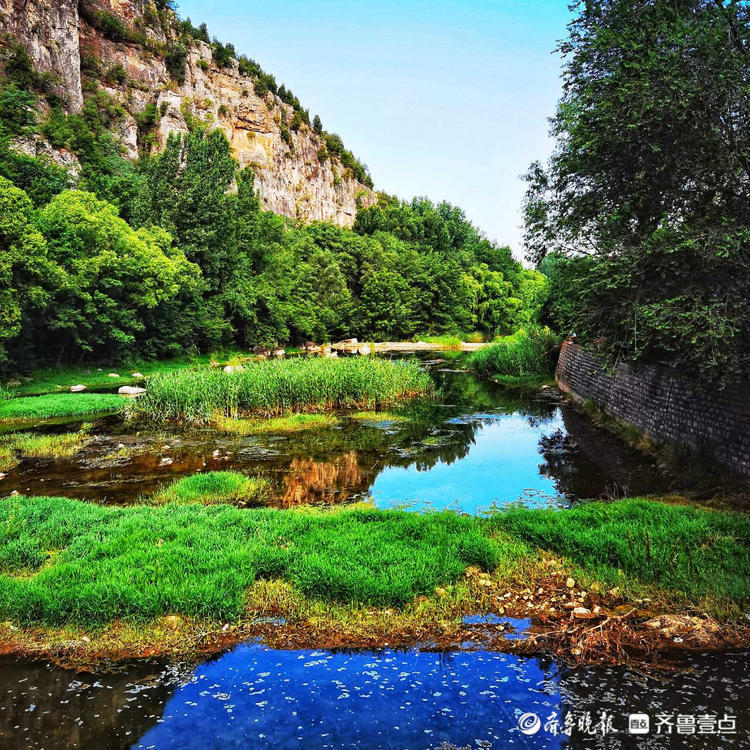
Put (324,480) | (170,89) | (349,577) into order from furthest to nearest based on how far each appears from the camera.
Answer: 1. (170,89)
2. (324,480)
3. (349,577)

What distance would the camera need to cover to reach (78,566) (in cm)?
695

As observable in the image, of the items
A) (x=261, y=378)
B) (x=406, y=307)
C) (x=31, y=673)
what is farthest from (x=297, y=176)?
(x=31, y=673)

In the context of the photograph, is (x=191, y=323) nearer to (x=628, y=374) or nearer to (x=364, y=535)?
(x=628, y=374)

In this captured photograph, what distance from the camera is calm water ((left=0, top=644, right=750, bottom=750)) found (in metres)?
4.50

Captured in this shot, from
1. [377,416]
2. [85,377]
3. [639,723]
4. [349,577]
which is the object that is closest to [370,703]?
[349,577]

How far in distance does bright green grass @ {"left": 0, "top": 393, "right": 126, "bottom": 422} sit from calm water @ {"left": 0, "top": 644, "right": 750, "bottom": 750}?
706 inches

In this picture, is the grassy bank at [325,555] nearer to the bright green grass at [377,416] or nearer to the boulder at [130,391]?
the bright green grass at [377,416]

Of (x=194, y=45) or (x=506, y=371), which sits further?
(x=194, y=45)

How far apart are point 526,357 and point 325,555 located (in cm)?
2947

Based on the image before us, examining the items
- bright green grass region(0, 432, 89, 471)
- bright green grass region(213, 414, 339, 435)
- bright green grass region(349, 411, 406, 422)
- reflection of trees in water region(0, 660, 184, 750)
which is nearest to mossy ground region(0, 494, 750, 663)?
reflection of trees in water region(0, 660, 184, 750)

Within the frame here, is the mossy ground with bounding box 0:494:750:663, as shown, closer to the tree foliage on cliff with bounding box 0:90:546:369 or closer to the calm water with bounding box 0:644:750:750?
the calm water with bounding box 0:644:750:750

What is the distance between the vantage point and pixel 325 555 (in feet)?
23.9

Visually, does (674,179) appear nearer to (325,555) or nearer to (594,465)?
(594,465)

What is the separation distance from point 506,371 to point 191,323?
24.3 meters
